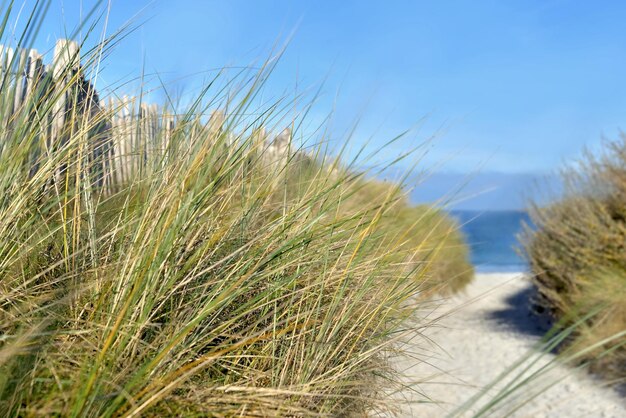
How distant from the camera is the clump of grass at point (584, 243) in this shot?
5.51m

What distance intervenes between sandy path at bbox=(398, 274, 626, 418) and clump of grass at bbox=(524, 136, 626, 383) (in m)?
0.41

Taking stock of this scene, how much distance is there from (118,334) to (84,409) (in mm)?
215

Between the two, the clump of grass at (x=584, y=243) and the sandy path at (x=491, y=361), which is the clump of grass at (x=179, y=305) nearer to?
the sandy path at (x=491, y=361)

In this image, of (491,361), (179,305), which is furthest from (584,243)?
(179,305)

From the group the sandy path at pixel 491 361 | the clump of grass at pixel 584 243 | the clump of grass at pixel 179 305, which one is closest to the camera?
the clump of grass at pixel 179 305

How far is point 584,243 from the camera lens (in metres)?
5.96

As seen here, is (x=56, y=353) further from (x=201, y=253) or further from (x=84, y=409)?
(x=201, y=253)

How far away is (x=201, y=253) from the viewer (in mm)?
1610

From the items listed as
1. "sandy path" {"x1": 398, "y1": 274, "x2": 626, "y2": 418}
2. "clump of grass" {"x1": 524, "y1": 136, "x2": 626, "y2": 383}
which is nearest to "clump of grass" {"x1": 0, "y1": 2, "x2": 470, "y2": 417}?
"sandy path" {"x1": 398, "y1": 274, "x2": 626, "y2": 418}

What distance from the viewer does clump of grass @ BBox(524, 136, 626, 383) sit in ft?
18.1

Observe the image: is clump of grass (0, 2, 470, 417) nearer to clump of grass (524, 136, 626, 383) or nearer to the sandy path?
the sandy path

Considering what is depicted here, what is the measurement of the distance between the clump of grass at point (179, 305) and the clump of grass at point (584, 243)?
393 centimetres

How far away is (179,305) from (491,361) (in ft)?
15.2

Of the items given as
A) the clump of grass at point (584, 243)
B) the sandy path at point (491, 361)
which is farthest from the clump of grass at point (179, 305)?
the clump of grass at point (584, 243)
